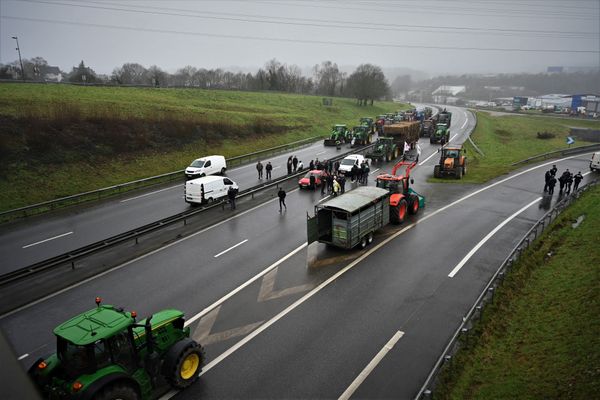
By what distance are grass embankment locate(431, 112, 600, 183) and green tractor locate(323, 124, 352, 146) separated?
48.1 feet

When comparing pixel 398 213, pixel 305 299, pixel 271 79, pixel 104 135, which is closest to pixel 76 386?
pixel 305 299

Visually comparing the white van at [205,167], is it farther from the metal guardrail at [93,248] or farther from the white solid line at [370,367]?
the white solid line at [370,367]

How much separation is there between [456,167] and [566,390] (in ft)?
80.4

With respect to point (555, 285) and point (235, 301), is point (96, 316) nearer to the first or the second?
point (235, 301)

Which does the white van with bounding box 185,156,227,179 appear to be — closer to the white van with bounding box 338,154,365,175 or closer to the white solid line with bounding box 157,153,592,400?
the white van with bounding box 338,154,365,175

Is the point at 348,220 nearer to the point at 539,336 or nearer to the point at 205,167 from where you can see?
the point at 539,336

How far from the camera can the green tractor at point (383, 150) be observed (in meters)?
38.5

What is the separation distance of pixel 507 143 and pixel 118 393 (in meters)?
56.7

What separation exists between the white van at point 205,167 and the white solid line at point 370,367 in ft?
80.2

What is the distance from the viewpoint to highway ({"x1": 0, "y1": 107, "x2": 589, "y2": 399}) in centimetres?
1018

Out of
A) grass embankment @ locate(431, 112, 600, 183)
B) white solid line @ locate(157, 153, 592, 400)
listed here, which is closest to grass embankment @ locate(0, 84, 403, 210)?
white solid line @ locate(157, 153, 592, 400)

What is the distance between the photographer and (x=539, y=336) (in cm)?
1151

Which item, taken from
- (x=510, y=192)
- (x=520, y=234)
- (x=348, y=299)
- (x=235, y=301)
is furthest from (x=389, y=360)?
(x=510, y=192)

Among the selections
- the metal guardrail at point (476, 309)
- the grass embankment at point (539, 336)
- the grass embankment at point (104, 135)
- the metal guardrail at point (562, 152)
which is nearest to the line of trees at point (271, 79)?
the grass embankment at point (104, 135)
